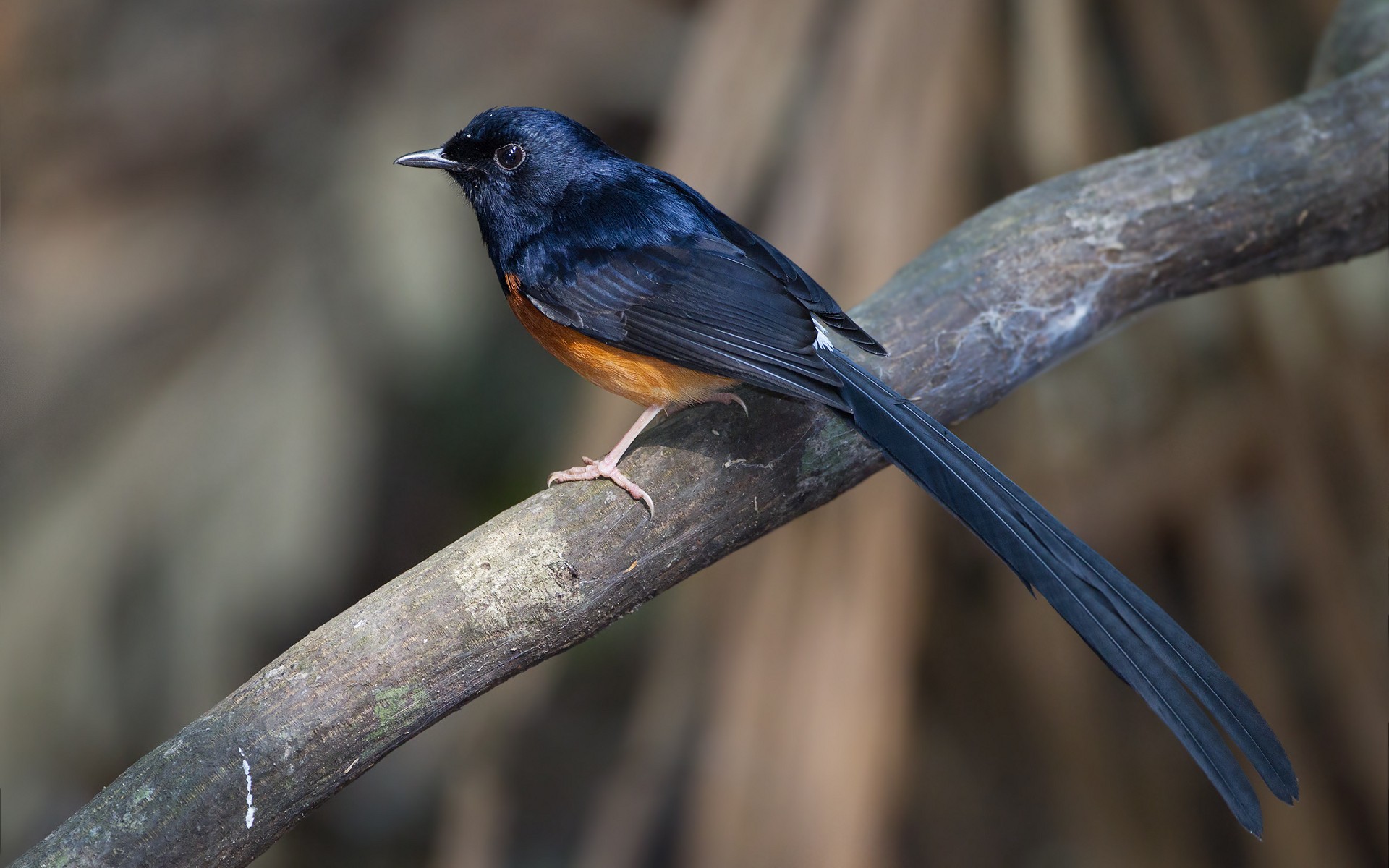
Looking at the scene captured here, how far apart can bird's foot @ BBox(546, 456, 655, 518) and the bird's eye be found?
0.78 metres

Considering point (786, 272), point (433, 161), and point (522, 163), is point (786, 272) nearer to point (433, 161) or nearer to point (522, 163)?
point (522, 163)

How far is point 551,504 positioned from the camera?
2.11 metres

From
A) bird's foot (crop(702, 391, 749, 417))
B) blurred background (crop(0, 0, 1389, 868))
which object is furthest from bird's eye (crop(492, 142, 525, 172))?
bird's foot (crop(702, 391, 749, 417))

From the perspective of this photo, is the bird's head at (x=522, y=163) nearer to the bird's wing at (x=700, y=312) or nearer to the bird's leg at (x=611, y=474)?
the bird's wing at (x=700, y=312)

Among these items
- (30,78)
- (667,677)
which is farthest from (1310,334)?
(30,78)

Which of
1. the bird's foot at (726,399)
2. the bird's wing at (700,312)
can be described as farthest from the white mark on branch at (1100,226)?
the bird's foot at (726,399)

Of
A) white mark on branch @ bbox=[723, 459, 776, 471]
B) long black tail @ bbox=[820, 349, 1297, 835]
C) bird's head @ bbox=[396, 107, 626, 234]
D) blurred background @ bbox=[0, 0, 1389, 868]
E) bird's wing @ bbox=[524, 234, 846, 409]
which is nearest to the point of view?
long black tail @ bbox=[820, 349, 1297, 835]

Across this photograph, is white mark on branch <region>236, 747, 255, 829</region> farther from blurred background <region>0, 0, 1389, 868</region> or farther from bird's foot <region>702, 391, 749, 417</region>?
blurred background <region>0, 0, 1389, 868</region>

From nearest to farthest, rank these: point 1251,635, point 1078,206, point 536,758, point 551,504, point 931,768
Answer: point 551,504 < point 1078,206 < point 1251,635 < point 931,768 < point 536,758

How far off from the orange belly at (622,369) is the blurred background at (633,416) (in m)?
0.54

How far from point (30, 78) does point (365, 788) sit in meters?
3.20

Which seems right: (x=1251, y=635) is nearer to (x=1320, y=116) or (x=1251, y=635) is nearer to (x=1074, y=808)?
(x=1074, y=808)

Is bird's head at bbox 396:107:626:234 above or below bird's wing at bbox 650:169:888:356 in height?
above

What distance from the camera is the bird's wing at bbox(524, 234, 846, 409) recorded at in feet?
6.81
